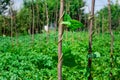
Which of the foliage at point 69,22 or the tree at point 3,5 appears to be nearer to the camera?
the foliage at point 69,22

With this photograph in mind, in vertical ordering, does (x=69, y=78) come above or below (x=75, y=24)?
below

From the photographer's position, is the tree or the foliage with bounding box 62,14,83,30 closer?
the foliage with bounding box 62,14,83,30

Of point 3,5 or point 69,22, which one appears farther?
point 3,5

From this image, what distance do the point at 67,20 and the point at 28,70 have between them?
14.2ft

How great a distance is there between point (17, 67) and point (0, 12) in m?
26.8

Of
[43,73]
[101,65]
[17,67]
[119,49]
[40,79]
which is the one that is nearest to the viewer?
[40,79]

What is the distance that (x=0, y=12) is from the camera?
105 feet

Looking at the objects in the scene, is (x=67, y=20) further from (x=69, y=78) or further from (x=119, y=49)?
(x=119, y=49)

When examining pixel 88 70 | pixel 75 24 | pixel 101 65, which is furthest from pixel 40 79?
pixel 75 24

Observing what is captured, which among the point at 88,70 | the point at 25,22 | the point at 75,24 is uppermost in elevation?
the point at 75,24

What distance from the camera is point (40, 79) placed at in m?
5.02

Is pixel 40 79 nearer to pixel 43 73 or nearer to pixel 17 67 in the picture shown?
pixel 43 73

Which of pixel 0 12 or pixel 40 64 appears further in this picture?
pixel 0 12

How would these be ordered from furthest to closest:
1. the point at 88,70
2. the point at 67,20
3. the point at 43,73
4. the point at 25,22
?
the point at 25,22, the point at 43,73, the point at 88,70, the point at 67,20
